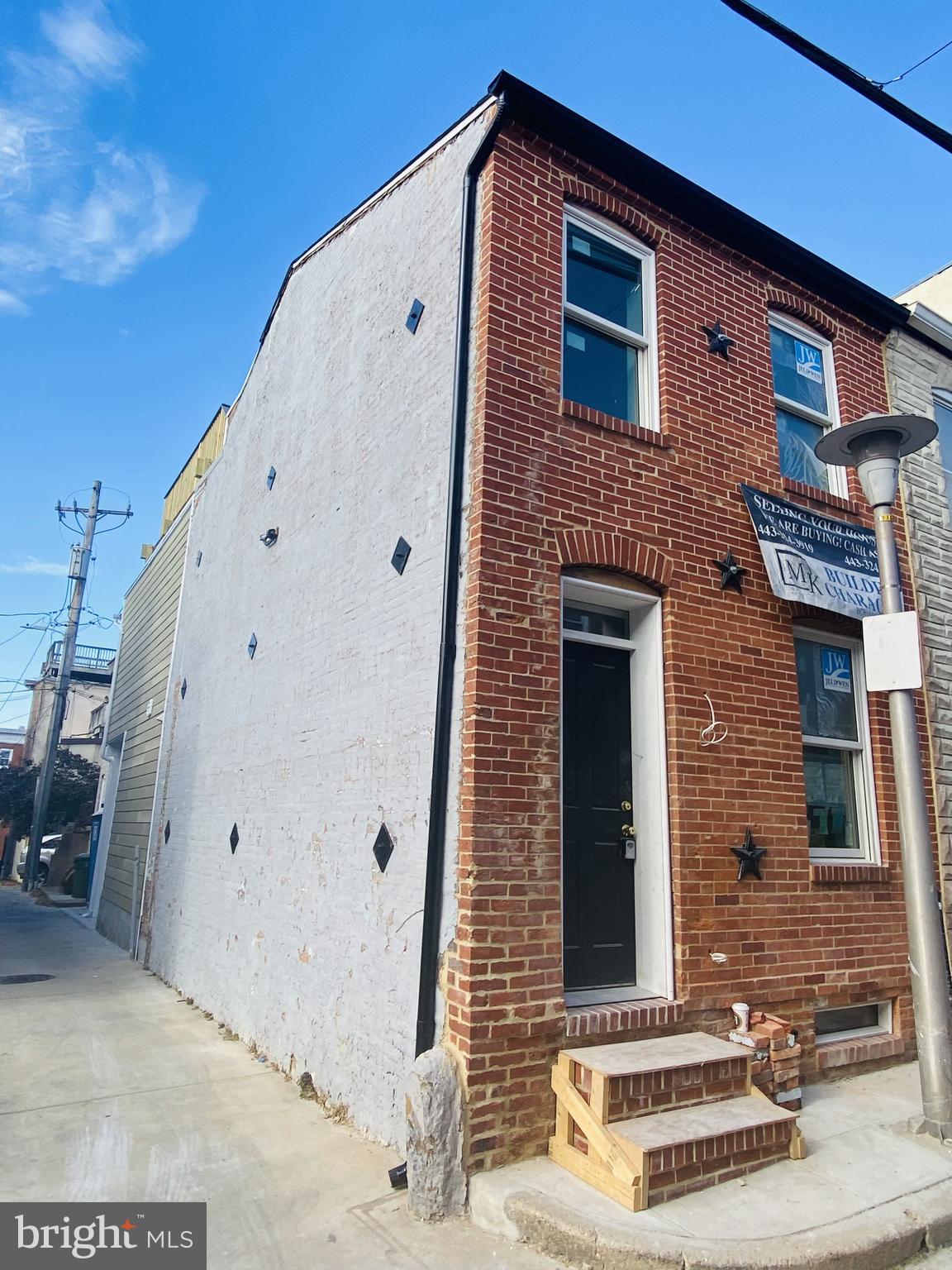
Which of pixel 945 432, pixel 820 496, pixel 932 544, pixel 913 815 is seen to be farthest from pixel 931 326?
pixel 913 815

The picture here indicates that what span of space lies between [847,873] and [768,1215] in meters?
2.72

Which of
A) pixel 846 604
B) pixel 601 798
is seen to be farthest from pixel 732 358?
pixel 601 798

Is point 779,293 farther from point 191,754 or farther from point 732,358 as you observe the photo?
point 191,754

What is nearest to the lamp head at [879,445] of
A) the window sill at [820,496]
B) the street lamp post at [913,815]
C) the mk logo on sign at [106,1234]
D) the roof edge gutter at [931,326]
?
the street lamp post at [913,815]

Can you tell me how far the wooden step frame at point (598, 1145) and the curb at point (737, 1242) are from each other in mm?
230

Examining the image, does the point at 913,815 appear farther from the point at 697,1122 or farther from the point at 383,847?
the point at 383,847

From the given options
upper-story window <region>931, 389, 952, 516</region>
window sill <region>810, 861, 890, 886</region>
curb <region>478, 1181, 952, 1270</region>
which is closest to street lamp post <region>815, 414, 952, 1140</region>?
curb <region>478, 1181, 952, 1270</region>

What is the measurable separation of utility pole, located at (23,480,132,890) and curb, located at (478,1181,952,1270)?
24.4m

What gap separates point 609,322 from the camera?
18.8ft

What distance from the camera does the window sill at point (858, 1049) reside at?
199 inches

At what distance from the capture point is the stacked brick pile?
4.29 metres

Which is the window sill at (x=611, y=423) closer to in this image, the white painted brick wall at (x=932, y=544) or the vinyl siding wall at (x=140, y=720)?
the white painted brick wall at (x=932, y=544)

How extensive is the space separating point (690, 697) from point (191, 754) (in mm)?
7061

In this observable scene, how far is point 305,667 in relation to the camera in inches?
259
